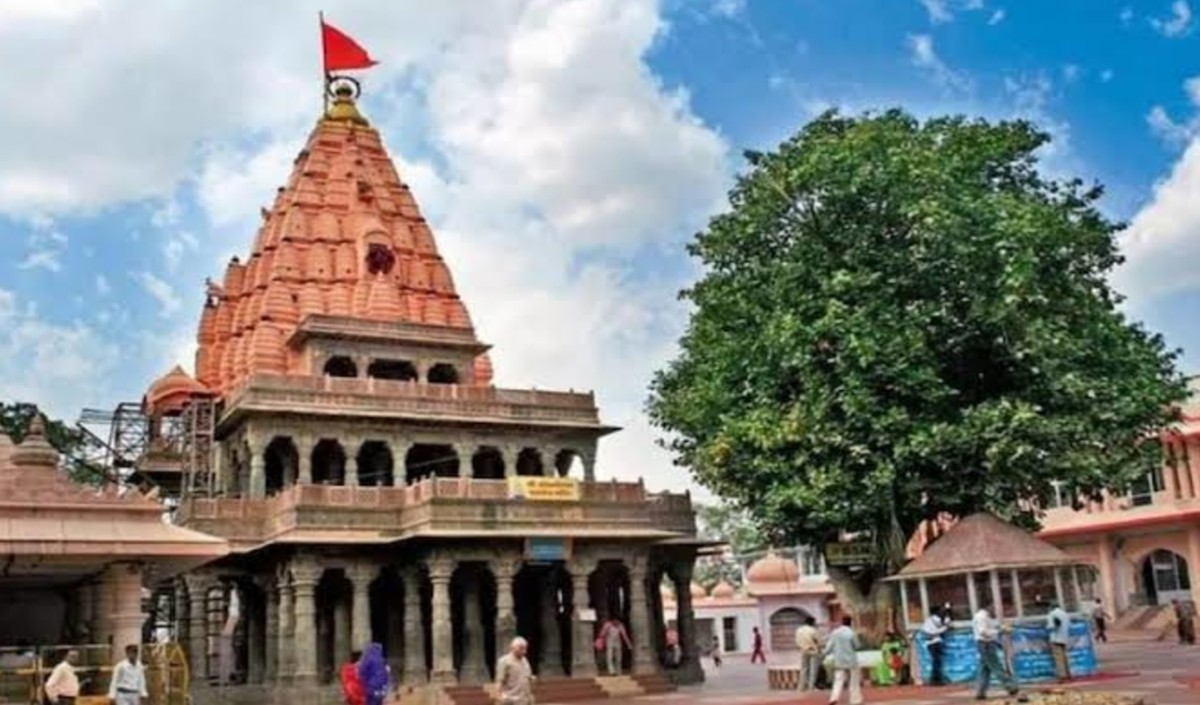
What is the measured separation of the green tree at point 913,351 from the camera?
25359mm

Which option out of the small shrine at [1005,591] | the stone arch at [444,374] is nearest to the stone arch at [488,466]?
the stone arch at [444,374]

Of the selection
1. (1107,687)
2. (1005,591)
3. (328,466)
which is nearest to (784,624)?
(328,466)

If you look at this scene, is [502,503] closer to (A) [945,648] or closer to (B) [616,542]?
(B) [616,542]

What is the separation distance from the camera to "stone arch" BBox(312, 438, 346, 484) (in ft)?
124

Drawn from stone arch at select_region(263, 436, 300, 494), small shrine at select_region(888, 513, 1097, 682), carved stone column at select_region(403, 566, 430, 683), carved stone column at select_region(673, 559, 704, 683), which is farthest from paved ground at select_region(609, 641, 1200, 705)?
stone arch at select_region(263, 436, 300, 494)

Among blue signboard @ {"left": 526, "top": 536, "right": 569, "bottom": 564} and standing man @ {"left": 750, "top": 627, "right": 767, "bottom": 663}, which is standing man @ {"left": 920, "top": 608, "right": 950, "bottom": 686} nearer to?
blue signboard @ {"left": 526, "top": 536, "right": 569, "bottom": 564}

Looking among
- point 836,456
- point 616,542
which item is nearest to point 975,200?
point 836,456

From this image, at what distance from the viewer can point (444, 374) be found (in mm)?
41250

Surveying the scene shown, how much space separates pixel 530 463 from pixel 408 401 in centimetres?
518

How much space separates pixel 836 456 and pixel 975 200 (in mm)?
6400

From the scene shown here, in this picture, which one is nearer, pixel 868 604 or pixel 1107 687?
pixel 1107 687

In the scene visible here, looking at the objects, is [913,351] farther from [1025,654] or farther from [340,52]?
[340,52]

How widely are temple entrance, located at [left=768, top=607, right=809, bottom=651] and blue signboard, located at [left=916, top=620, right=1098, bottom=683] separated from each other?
27.5 metres

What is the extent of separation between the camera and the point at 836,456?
26.1 meters
